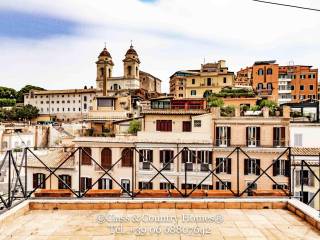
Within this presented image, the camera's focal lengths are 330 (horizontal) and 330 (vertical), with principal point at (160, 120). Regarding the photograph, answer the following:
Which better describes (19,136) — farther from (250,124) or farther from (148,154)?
(250,124)

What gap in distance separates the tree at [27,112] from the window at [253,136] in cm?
7996

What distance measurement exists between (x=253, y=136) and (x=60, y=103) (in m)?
83.7

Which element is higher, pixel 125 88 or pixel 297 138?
pixel 125 88

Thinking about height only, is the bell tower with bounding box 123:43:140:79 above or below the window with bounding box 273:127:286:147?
above

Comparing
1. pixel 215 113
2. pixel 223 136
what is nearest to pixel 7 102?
pixel 215 113

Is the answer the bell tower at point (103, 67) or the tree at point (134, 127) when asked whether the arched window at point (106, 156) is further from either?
the bell tower at point (103, 67)

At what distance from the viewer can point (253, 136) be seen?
2506cm

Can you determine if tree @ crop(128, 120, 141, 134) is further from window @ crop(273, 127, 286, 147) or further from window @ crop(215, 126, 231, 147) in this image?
window @ crop(273, 127, 286, 147)

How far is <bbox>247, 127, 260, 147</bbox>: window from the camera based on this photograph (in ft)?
81.5

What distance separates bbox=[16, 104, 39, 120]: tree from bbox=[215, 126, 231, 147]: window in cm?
7824

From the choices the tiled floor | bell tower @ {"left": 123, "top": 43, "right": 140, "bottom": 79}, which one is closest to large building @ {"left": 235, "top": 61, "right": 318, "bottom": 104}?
bell tower @ {"left": 123, "top": 43, "right": 140, "bottom": 79}

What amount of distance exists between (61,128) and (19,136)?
31.2 feet

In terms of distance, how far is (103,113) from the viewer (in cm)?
4228

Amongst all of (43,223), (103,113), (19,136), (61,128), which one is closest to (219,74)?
(103,113)
